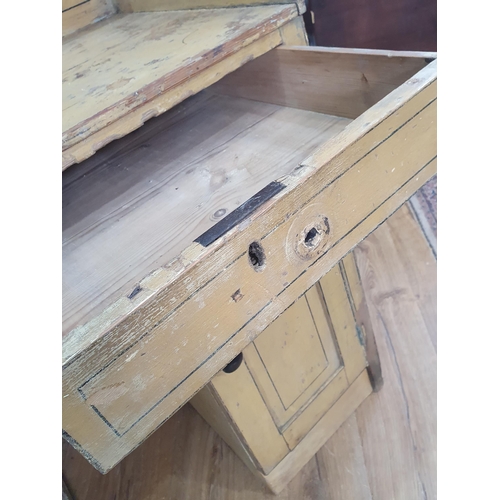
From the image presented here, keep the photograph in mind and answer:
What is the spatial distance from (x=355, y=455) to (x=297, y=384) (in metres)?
0.24

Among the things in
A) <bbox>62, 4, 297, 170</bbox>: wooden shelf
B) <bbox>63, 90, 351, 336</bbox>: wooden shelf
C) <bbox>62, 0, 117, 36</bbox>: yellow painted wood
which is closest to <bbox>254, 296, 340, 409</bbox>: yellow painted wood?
<bbox>63, 90, 351, 336</bbox>: wooden shelf

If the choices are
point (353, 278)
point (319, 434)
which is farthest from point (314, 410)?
point (353, 278)

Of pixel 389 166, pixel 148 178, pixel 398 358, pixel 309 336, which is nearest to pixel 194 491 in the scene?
pixel 309 336

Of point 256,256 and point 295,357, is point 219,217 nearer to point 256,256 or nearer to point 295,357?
point 256,256

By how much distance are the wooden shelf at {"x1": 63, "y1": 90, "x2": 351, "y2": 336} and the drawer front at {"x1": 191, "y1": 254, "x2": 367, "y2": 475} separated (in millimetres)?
247

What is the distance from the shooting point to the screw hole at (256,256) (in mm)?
441

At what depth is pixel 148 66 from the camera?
691 mm

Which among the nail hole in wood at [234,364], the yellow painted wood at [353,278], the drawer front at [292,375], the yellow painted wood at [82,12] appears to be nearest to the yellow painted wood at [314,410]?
the drawer front at [292,375]

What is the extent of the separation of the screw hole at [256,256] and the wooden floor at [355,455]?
73 cm

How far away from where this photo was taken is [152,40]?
80 cm

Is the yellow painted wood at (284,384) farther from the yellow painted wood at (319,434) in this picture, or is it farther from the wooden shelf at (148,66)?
the wooden shelf at (148,66)

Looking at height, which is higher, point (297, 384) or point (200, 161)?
point (200, 161)

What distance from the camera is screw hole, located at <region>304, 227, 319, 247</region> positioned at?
1.61ft

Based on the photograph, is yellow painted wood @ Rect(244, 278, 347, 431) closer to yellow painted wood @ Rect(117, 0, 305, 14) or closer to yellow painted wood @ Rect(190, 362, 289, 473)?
yellow painted wood @ Rect(190, 362, 289, 473)
